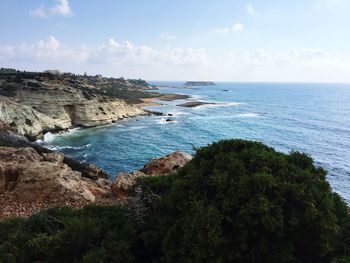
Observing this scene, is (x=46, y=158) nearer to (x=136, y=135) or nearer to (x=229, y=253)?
(x=229, y=253)

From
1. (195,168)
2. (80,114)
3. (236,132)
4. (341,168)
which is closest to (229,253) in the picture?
(195,168)

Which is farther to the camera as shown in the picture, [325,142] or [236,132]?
[236,132]

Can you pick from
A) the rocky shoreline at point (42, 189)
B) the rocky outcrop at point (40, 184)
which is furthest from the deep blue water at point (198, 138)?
the rocky outcrop at point (40, 184)

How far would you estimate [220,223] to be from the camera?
321 inches

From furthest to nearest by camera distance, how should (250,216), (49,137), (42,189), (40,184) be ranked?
1. (49,137)
2. (40,184)
3. (42,189)
4. (250,216)

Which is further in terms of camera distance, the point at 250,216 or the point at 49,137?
the point at 49,137

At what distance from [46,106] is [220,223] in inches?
2224

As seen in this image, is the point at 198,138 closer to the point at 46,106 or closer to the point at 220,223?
the point at 46,106

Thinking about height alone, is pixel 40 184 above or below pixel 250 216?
below

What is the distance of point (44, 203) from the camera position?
16625mm

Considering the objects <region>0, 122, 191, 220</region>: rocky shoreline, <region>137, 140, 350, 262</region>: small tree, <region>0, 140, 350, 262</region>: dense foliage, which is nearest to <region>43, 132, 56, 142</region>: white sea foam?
<region>0, 122, 191, 220</region>: rocky shoreline

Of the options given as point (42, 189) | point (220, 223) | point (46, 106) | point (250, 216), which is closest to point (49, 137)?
point (46, 106)

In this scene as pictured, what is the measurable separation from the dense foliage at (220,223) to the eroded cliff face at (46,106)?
1691 inches

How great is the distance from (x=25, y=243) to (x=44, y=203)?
Answer: 7734mm
